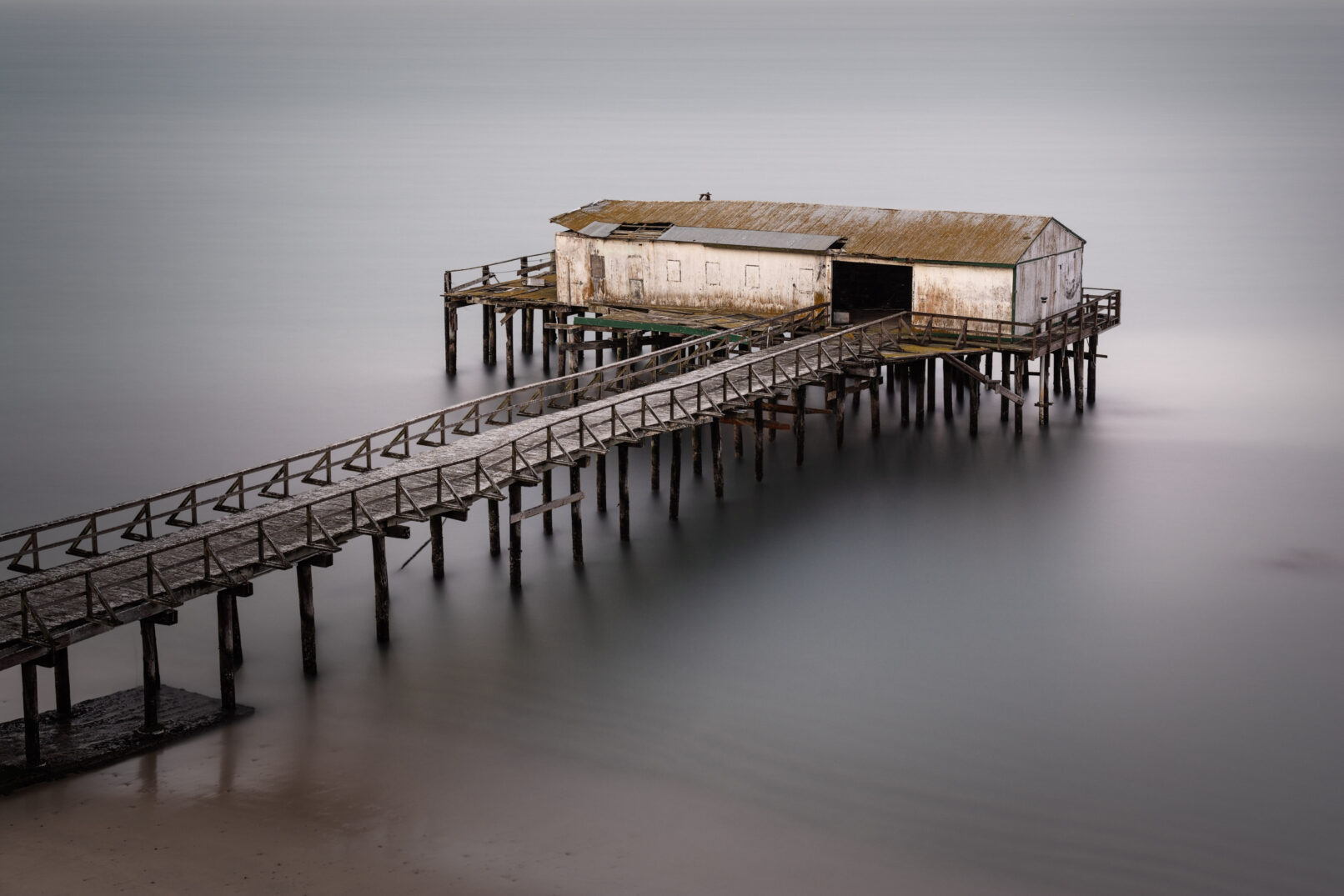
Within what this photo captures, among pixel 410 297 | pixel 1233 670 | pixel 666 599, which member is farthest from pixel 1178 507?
pixel 410 297

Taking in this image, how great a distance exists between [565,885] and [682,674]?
23.9 ft

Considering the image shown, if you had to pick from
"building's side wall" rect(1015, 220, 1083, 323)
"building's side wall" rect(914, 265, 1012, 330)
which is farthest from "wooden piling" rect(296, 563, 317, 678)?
"building's side wall" rect(1015, 220, 1083, 323)

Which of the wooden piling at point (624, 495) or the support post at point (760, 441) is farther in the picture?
the support post at point (760, 441)

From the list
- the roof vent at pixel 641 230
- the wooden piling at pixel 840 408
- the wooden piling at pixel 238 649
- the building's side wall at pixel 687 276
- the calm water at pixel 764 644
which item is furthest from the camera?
the roof vent at pixel 641 230

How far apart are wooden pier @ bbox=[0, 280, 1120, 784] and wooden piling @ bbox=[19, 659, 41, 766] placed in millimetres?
25

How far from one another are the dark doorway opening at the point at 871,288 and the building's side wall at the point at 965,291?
483 cm

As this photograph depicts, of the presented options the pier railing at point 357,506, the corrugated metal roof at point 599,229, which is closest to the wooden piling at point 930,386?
the pier railing at point 357,506

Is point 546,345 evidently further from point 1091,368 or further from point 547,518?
point 1091,368

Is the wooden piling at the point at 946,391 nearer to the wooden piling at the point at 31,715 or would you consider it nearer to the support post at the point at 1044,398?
the support post at the point at 1044,398

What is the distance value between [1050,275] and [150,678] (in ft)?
90.2

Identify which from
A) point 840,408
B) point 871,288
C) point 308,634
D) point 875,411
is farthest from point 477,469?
point 871,288

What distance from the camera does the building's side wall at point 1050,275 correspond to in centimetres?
4316

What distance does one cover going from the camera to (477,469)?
30.1 meters

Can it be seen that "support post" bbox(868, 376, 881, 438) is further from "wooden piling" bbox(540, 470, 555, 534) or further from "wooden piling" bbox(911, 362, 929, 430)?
"wooden piling" bbox(540, 470, 555, 534)
